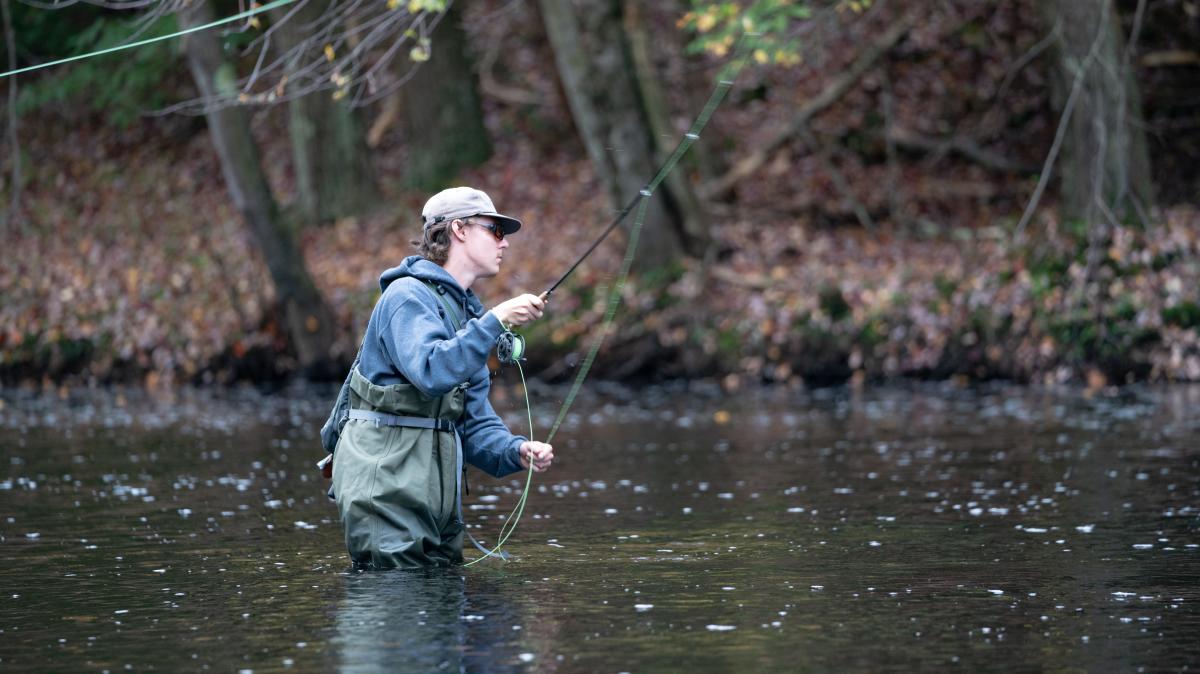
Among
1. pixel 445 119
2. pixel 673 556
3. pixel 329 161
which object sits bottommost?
pixel 673 556

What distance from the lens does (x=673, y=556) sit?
8.08 m

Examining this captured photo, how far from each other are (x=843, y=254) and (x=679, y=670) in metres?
15.8

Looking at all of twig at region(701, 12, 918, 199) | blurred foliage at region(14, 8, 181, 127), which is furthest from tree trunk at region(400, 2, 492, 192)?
twig at region(701, 12, 918, 199)

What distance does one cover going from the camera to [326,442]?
748 cm

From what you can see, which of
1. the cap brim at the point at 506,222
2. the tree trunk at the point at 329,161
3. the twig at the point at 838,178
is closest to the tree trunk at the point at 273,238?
the tree trunk at the point at 329,161

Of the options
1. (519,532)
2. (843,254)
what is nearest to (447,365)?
(519,532)

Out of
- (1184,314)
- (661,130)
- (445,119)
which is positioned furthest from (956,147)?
(445,119)

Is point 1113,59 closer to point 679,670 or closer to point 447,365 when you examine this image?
point 447,365

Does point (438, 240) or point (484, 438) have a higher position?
point (438, 240)

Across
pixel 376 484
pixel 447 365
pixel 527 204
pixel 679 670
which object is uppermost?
pixel 527 204

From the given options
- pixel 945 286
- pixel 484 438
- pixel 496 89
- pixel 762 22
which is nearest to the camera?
pixel 484 438

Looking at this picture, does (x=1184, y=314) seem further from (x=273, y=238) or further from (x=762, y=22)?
(x=273, y=238)

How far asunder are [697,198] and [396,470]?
555 inches

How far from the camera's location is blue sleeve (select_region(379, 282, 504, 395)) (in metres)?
6.80
